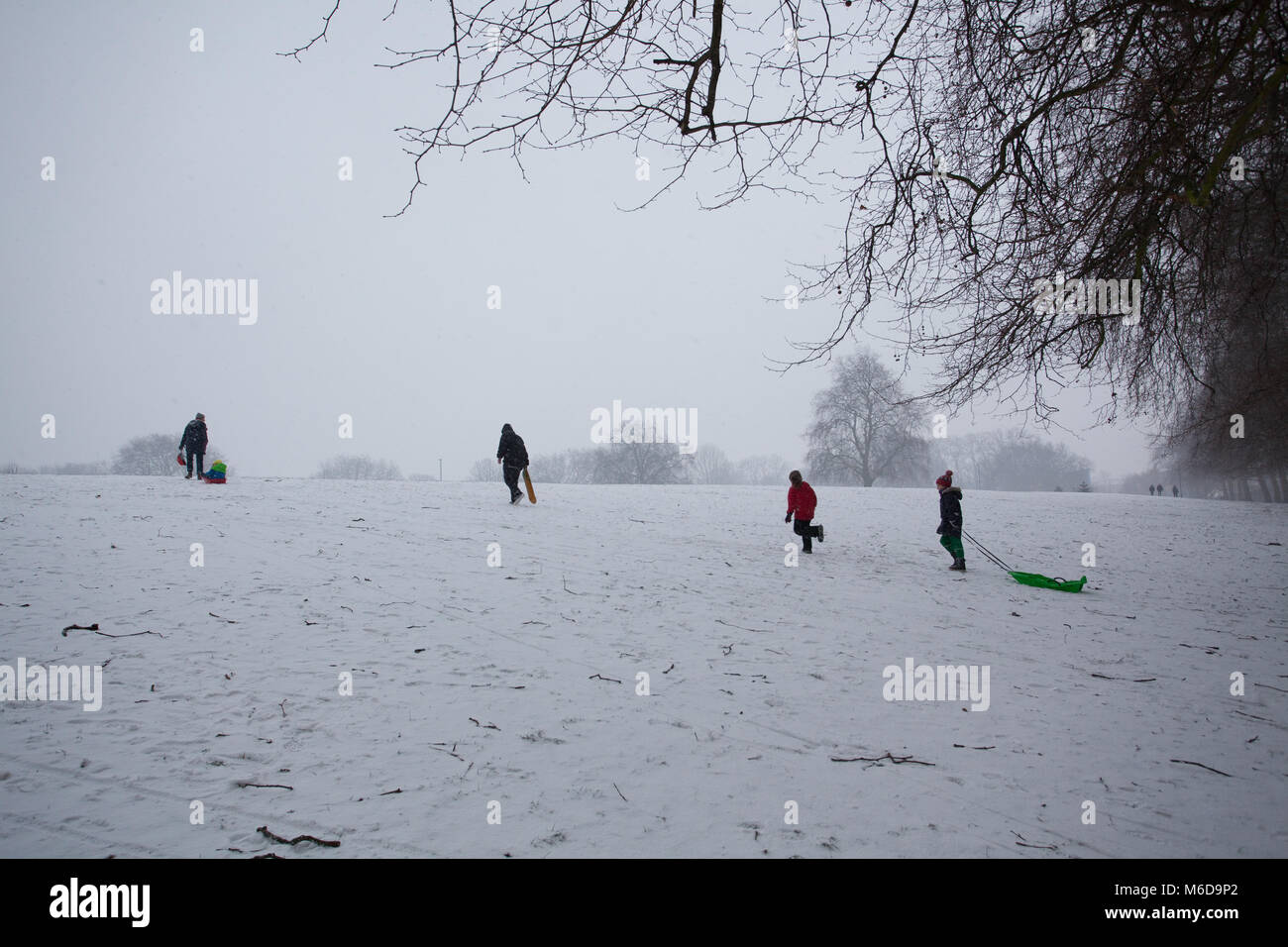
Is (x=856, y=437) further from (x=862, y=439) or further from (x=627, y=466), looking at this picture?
(x=627, y=466)

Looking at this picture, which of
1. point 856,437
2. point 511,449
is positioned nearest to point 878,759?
point 511,449

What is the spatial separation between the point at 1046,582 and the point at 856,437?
151 ft

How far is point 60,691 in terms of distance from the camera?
4754 millimetres

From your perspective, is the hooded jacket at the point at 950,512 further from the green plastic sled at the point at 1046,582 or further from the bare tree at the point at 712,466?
the bare tree at the point at 712,466

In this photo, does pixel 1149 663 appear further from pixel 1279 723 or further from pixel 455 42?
pixel 455 42

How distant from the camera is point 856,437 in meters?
54.1

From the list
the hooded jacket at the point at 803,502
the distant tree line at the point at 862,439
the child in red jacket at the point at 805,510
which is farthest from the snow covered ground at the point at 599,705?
the distant tree line at the point at 862,439

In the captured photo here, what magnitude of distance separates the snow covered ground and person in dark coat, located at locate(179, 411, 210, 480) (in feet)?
17.7

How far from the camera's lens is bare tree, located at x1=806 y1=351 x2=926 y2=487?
51.3m

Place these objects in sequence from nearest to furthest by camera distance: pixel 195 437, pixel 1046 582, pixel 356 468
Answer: pixel 1046 582 → pixel 195 437 → pixel 356 468

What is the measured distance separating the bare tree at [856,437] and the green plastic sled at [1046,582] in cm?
4255

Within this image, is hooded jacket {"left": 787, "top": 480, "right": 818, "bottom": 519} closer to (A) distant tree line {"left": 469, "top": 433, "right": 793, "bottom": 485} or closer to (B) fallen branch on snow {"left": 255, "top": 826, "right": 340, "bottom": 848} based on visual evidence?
(B) fallen branch on snow {"left": 255, "top": 826, "right": 340, "bottom": 848}
